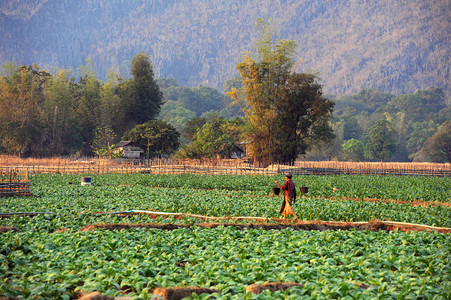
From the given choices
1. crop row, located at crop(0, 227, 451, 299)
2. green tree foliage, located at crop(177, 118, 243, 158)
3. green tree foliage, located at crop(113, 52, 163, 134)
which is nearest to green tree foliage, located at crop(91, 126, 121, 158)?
green tree foliage, located at crop(113, 52, 163, 134)

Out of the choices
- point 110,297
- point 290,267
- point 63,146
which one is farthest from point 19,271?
point 63,146

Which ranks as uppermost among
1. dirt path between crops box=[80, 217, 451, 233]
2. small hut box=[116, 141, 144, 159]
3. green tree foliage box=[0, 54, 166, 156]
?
green tree foliage box=[0, 54, 166, 156]

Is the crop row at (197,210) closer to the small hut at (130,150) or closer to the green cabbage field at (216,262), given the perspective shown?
the green cabbage field at (216,262)

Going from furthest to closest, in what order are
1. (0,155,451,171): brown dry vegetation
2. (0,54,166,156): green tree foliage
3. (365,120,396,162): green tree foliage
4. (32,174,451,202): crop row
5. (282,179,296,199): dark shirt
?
(365,120,396,162): green tree foliage, (0,54,166,156): green tree foliage, (0,155,451,171): brown dry vegetation, (32,174,451,202): crop row, (282,179,296,199): dark shirt

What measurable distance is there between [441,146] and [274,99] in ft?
126

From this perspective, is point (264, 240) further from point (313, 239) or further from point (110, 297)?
point (110, 297)

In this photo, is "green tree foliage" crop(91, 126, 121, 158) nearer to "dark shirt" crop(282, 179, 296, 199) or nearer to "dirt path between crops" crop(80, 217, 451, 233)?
"dark shirt" crop(282, 179, 296, 199)

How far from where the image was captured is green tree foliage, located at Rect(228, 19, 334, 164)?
3953cm

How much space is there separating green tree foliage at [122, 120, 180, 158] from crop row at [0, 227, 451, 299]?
42.7 m

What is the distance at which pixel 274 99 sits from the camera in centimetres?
4044

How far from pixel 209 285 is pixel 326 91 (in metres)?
191

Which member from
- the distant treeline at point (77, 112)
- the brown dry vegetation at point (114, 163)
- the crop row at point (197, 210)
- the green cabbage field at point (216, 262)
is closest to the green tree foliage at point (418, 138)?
the distant treeline at point (77, 112)

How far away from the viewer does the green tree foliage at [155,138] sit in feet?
167

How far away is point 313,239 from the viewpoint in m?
8.37
